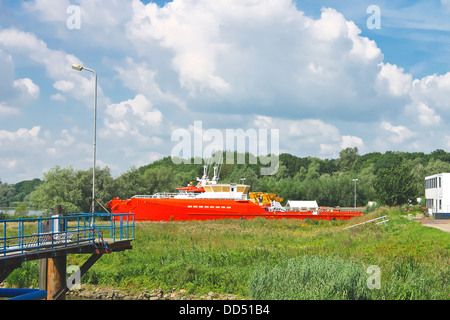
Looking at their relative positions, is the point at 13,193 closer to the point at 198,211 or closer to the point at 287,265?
A: the point at 198,211

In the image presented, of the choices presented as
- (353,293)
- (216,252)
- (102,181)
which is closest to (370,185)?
(102,181)

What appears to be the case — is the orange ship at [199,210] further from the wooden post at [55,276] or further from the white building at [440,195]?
the wooden post at [55,276]

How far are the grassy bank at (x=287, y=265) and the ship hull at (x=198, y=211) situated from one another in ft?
55.0

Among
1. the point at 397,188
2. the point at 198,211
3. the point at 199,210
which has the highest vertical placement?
the point at 397,188

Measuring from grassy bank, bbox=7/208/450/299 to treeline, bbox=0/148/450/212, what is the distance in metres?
26.6

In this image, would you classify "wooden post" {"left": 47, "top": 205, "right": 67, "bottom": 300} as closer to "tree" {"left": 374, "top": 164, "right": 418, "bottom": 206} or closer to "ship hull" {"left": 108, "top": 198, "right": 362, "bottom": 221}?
"ship hull" {"left": 108, "top": 198, "right": 362, "bottom": 221}

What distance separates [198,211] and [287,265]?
31455 mm

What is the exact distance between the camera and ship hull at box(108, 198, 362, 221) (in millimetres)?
48656

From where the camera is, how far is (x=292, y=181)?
92.8 meters

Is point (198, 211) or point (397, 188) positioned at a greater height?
point (397, 188)

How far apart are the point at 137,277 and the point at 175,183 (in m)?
59.0

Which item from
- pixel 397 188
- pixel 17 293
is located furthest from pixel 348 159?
pixel 17 293

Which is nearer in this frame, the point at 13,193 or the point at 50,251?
the point at 50,251
